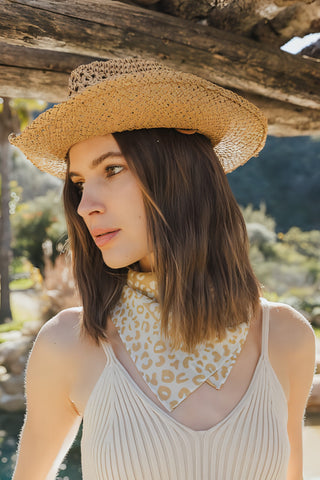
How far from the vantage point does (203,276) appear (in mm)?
1502

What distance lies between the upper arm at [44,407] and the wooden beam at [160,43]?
0.93 meters

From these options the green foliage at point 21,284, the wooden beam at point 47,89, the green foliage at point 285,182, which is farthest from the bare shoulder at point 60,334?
the green foliage at point 285,182

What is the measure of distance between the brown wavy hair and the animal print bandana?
4cm

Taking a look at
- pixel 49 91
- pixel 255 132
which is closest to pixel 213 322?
pixel 255 132

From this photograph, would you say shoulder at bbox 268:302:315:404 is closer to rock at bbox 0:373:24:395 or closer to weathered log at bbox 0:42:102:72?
weathered log at bbox 0:42:102:72

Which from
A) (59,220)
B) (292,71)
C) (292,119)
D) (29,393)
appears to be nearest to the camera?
(29,393)

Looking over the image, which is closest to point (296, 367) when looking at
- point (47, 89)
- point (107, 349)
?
point (107, 349)

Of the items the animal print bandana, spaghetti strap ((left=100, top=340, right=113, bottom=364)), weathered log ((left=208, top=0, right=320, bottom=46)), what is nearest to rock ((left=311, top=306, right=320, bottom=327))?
weathered log ((left=208, top=0, right=320, bottom=46))

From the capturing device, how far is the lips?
142 centimetres

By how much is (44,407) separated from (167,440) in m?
0.37

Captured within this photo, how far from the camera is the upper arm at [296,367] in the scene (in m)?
1.54

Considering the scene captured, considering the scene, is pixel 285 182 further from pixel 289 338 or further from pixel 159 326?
pixel 159 326

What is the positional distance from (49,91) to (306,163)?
1152 inches

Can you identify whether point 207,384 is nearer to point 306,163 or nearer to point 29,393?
point 29,393
